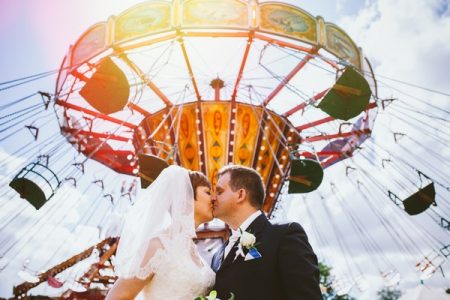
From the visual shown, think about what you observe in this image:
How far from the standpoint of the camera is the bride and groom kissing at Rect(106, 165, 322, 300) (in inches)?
77.9

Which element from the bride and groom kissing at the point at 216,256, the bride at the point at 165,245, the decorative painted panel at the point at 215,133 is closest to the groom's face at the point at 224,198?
the bride and groom kissing at the point at 216,256

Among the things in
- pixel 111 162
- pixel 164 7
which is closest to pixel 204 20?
pixel 164 7

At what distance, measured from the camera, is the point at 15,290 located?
16.5m

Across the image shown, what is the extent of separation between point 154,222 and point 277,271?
1.10 m

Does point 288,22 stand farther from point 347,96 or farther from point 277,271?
point 277,271

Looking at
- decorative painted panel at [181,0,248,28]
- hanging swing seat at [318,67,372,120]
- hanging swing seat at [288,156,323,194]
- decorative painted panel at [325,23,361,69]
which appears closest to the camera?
hanging swing seat at [318,67,372,120]

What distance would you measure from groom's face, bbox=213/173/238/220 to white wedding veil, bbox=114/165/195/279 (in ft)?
0.91

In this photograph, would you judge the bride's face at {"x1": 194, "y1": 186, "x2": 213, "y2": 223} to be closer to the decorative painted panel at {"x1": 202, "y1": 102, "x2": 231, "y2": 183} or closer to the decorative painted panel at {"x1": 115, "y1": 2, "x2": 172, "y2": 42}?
the decorative painted panel at {"x1": 115, "y1": 2, "x2": 172, "y2": 42}

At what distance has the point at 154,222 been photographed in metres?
2.64

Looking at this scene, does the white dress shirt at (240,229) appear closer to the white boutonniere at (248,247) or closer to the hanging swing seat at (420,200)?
the white boutonniere at (248,247)

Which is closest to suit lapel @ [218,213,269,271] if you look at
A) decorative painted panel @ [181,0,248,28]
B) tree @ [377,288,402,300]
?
decorative painted panel @ [181,0,248,28]

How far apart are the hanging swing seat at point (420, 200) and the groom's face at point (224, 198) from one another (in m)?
7.25

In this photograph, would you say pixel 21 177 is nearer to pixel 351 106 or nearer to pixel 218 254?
pixel 218 254

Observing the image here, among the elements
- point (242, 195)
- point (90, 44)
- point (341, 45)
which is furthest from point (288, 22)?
point (242, 195)
